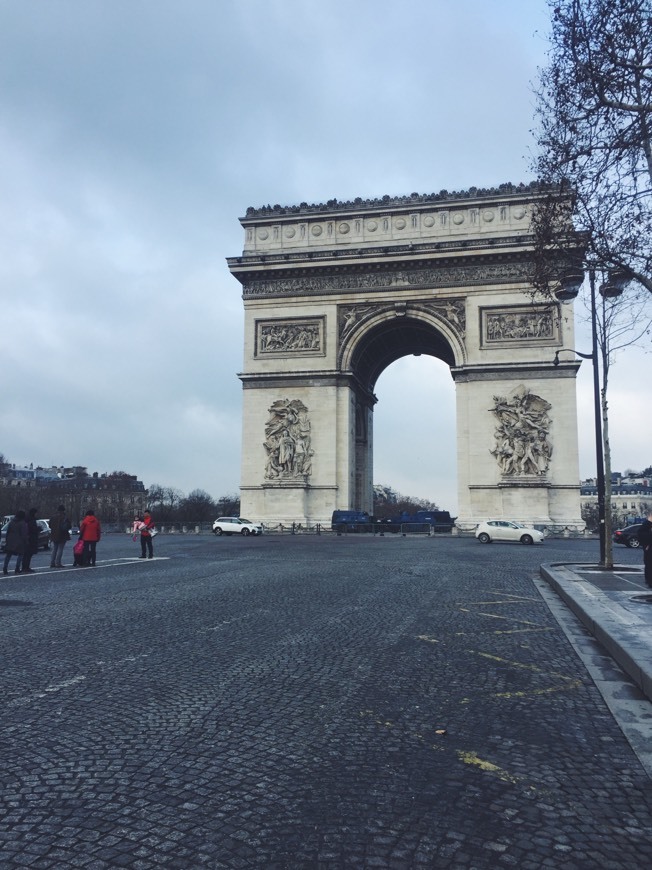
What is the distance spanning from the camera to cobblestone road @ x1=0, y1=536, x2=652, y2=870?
251 cm

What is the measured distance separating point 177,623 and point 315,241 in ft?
102

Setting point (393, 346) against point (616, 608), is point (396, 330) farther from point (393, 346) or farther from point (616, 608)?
point (616, 608)

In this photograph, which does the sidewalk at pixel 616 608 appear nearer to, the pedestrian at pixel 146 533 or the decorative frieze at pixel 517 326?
the pedestrian at pixel 146 533

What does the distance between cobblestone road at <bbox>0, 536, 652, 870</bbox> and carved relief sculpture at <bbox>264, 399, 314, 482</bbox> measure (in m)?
27.0

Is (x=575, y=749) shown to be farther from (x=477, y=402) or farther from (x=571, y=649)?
(x=477, y=402)

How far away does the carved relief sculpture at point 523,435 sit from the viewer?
32000 millimetres

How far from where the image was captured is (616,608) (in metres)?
7.81

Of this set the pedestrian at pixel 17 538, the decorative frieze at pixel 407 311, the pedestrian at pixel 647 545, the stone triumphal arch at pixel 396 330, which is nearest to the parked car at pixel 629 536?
the stone triumphal arch at pixel 396 330

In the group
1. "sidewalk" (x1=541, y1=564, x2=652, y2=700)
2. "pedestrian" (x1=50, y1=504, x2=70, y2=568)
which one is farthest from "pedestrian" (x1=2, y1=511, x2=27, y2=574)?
"sidewalk" (x1=541, y1=564, x2=652, y2=700)

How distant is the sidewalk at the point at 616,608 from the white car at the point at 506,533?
14.2 metres

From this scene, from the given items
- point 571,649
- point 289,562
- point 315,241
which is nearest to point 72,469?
point 315,241

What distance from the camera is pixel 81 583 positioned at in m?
11.5

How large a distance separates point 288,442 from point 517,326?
1204 cm

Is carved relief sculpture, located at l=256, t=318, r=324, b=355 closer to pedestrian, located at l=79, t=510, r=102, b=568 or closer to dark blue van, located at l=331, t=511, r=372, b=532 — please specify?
dark blue van, located at l=331, t=511, r=372, b=532
